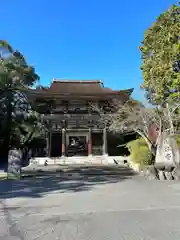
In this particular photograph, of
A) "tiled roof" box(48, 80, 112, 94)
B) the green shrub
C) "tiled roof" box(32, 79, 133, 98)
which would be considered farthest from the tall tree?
the green shrub

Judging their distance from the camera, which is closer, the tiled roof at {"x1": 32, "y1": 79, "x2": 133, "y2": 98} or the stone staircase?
the stone staircase

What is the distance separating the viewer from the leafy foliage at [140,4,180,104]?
18.7ft

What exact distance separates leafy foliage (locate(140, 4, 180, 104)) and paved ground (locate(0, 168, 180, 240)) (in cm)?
299

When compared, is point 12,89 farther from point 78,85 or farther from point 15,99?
point 78,85

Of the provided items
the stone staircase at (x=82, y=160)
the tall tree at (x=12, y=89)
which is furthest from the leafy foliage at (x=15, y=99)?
the stone staircase at (x=82, y=160)

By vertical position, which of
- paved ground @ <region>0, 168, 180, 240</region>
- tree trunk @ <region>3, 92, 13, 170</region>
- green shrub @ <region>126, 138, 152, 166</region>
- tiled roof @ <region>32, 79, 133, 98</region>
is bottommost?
paved ground @ <region>0, 168, 180, 240</region>

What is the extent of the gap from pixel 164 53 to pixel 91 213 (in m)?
4.86

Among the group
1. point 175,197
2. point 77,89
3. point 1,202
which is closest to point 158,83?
point 175,197

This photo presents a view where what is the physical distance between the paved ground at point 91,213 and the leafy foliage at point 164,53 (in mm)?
2989

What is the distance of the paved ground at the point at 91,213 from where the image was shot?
10.8 ft

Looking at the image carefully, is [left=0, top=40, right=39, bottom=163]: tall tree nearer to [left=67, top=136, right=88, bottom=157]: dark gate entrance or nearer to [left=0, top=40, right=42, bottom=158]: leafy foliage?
[left=0, top=40, right=42, bottom=158]: leafy foliage

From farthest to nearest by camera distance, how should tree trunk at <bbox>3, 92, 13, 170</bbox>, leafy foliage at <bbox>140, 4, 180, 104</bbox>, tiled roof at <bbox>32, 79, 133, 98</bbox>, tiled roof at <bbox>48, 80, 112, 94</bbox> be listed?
tiled roof at <bbox>48, 80, 112, 94</bbox> < tree trunk at <bbox>3, 92, 13, 170</bbox> < tiled roof at <bbox>32, 79, 133, 98</bbox> < leafy foliage at <bbox>140, 4, 180, 104</bbox>

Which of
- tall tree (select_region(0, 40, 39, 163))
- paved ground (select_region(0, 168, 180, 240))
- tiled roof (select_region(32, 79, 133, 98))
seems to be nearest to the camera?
paved ground (select_region(0, 168, 180, 240))

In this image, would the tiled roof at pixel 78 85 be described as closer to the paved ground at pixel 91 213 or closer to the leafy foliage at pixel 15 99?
the leafy foliage at pixel 15 99
